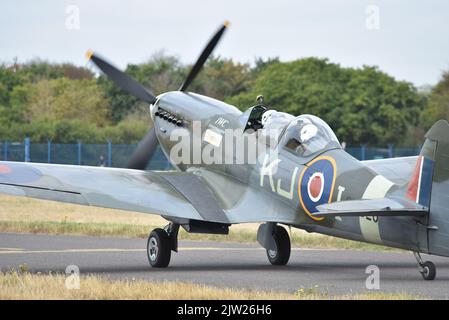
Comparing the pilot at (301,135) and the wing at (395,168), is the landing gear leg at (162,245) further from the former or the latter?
the wing at (395,168)

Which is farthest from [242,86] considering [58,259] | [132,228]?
[58,259]

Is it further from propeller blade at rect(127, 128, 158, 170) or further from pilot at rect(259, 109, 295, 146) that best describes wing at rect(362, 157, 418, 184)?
propeller blade at rect(127, 128, 158, 170)

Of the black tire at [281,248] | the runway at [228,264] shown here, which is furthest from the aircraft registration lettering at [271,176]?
the runway at [228,264]

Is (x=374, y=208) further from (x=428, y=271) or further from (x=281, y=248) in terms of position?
(x=281, y=248)

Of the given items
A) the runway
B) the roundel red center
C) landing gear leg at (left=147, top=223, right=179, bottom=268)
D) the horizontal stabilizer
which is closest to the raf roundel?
the roundel red center

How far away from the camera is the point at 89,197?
16703 millimetres

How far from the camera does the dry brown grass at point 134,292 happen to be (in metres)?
12.0

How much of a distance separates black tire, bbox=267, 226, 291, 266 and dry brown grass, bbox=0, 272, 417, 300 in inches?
181

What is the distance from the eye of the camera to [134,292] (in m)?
12.3

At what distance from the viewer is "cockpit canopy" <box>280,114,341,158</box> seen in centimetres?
1633

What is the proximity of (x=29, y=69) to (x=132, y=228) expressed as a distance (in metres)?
66.5

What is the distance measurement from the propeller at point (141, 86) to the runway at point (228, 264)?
1830 millimetres

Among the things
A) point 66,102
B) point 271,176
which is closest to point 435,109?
point 66,102

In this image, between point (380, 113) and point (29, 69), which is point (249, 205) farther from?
point (29, 69)
